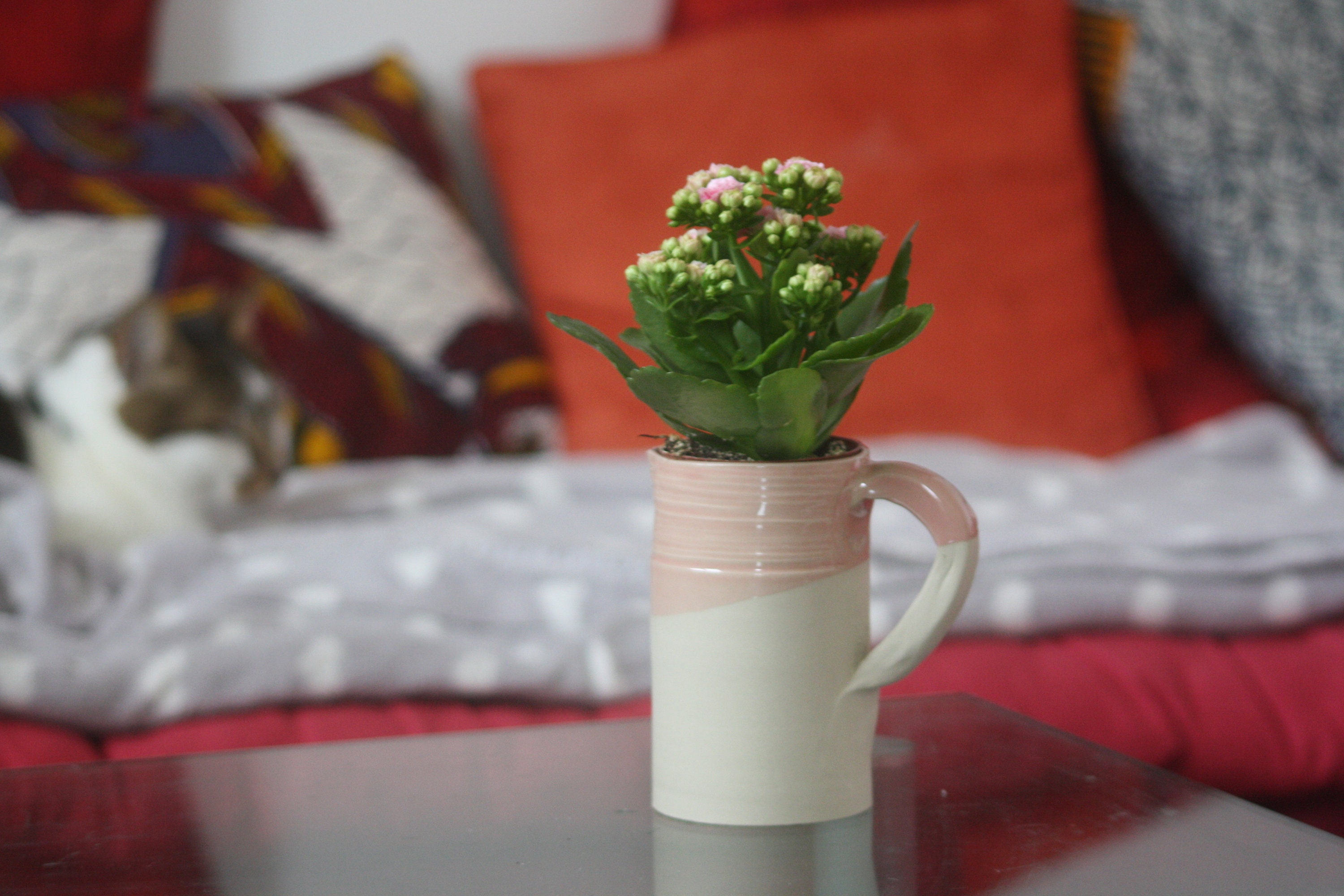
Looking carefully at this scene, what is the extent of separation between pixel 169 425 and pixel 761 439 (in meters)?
0.97

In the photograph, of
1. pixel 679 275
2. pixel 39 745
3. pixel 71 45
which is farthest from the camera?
pixel 71 45

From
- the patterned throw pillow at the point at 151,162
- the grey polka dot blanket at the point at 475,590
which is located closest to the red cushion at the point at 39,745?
the grey polka dot blanket at the point at 475,590

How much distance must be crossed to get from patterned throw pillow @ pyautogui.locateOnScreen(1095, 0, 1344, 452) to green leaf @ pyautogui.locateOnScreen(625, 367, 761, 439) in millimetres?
1142

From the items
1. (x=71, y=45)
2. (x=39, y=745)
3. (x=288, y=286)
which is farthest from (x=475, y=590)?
(x=71, y=45)

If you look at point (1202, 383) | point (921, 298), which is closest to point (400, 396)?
point (921, 298)

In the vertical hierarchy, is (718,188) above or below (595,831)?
above

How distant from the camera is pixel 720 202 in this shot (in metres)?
0.43

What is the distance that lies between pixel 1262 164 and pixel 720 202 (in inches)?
47.8

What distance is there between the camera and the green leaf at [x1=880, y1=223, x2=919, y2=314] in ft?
1.53

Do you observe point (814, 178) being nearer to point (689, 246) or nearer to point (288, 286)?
point (689, 246)

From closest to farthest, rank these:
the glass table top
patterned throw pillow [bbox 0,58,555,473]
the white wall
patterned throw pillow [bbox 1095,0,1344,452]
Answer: the glass table top
patterned throw pillow [bbox 0,58,555,473]
patterned throw pillow [bbox 1095,0,1344,452]
the white wall

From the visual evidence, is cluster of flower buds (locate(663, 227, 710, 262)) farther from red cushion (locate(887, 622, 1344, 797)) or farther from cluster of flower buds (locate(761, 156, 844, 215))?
red cushion (locate(887, 622, 1344, 797))

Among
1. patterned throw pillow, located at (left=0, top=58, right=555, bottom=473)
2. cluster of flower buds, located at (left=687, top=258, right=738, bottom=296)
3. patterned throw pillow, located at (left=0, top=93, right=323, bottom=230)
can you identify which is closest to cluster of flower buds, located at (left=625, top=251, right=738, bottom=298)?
cluster of flower buds, located at (left=687, top=258, right=738, bottom=296)

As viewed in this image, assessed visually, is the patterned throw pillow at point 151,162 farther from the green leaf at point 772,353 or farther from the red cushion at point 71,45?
the green leaf at point 772,353
